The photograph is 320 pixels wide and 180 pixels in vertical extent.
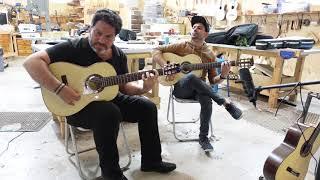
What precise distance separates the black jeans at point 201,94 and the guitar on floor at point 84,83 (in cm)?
60

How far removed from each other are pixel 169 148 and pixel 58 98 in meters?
1.04

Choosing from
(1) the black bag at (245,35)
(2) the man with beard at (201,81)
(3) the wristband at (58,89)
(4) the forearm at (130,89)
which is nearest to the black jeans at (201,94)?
(2) the man with beard at (201,81)

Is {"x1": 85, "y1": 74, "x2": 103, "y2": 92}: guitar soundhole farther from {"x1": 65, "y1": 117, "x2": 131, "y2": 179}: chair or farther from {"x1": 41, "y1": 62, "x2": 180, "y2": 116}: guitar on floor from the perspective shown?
{"x1": 65, "y1": 117, "x2": 131, "y2": 179}: chair

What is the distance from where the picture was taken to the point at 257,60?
4.69 meters

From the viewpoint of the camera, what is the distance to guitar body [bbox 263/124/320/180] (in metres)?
1.54

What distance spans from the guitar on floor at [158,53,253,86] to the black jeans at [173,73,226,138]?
0.09m

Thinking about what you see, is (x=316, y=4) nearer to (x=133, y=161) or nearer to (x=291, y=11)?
(x=291, y=11)

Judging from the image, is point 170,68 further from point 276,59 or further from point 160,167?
point 276,59

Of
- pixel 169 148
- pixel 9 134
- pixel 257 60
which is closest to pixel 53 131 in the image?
pixel 9 134

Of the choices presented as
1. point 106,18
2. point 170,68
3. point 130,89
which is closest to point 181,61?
point 170,68

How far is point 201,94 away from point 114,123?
849 millimetres

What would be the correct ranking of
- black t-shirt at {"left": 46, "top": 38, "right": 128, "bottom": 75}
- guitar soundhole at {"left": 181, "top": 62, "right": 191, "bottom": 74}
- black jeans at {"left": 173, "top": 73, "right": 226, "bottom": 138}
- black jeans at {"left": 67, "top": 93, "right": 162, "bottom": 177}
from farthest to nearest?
1. guitar soundhole at {"left": 181, "top": 62, "right": 191, "bottom": 74}
2. black jeans at {"left": 173, "top": 73, "right": 226, "bottom": 138}
3. black t-shirt at {"left": 46, "top": 38, "right": 128, "bottom": 75}
4. black jeans at {"left": 67, "top": 93, "right": 162, "bottom": 177}

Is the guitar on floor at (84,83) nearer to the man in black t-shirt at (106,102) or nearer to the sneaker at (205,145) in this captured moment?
the man in black t-shirt at (106,102)

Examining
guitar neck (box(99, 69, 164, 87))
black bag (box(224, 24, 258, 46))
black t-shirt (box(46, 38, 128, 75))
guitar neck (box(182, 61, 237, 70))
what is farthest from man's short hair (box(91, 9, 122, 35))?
black bag (box(224, 24, 258, 46))
